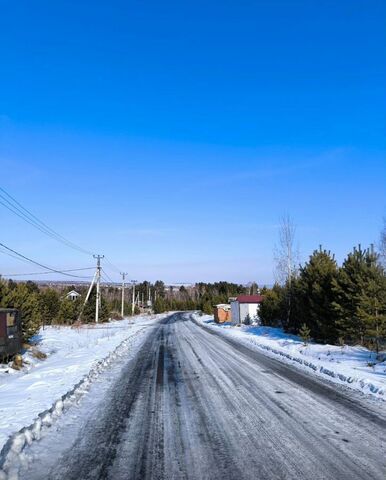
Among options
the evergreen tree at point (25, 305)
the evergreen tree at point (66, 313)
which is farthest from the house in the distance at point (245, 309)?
the evergreen tree at point (25, 305)

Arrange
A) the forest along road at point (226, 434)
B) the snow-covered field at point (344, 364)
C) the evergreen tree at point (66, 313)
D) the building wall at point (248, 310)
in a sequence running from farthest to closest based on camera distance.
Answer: the evergreen tree at point (66, 313)
the building wall at point (248, 310)
the snow-covered field at point (344, 364)
the forest along road at point (226, 434)

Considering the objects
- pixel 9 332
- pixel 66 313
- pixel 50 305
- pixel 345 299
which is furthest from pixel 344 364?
pixel 66 313

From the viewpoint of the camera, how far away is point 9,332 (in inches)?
604

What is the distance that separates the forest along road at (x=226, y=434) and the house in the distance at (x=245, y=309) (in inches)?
1492

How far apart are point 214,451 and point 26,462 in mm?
2368

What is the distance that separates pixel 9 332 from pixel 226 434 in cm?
1144

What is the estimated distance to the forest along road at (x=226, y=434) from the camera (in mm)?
4996

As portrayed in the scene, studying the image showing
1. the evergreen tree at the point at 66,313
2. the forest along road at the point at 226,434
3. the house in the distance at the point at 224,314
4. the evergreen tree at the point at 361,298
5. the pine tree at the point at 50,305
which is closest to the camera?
the forest along road at the point at 226,434

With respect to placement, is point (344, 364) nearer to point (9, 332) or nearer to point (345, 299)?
point (345, 299)

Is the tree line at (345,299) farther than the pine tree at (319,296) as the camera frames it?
No

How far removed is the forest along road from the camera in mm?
4996

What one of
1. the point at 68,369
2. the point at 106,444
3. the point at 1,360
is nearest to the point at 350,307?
the point at 68,369

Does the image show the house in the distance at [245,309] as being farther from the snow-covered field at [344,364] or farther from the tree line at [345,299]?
the snow-covered field at [344,364]

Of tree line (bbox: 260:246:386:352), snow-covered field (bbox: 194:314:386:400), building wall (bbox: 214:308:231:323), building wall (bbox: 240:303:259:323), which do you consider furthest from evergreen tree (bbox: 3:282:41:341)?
building wall (bbox: 214:308:231:323)
